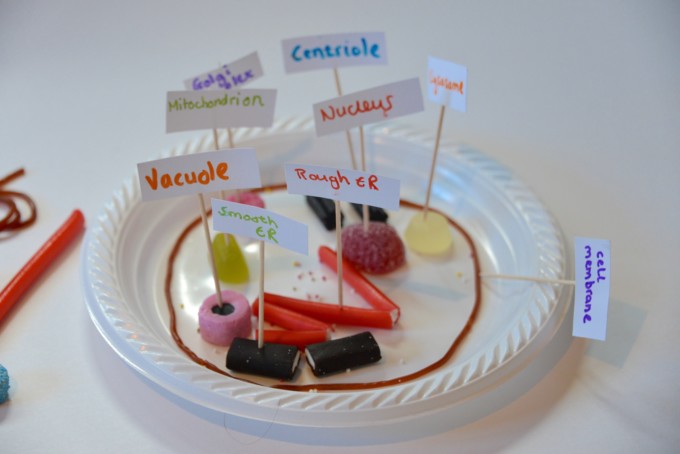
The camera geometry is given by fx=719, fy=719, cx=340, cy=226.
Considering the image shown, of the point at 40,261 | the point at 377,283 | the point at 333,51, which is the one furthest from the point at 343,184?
the point at 40,261

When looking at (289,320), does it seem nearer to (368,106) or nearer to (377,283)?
(377,283)

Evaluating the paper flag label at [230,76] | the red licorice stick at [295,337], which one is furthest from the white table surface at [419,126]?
the paper flag label at [230,76]

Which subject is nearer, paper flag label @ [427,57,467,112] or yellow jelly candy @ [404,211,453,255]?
paper flag label @ [427,57,467,112]

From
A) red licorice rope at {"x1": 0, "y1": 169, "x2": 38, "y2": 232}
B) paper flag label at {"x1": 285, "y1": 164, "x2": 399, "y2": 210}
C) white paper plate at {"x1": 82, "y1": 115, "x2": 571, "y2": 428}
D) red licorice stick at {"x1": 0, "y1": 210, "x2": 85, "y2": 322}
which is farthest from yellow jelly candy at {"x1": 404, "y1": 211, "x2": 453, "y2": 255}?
red licorice rope at {"x1": 0, "y1": 169, "x2": 38, "y2": 232}

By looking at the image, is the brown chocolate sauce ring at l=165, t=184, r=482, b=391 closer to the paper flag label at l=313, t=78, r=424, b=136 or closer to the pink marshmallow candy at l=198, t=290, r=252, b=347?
the pink marshmallow candy at l=198, t=290, r=252, b=347

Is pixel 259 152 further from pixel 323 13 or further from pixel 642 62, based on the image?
pixel 642 62

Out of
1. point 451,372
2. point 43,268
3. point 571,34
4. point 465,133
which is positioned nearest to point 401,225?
point 465,133

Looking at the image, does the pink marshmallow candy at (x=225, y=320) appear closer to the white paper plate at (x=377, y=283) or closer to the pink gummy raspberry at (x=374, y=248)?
the white paper plate at (x=377, y=283)
